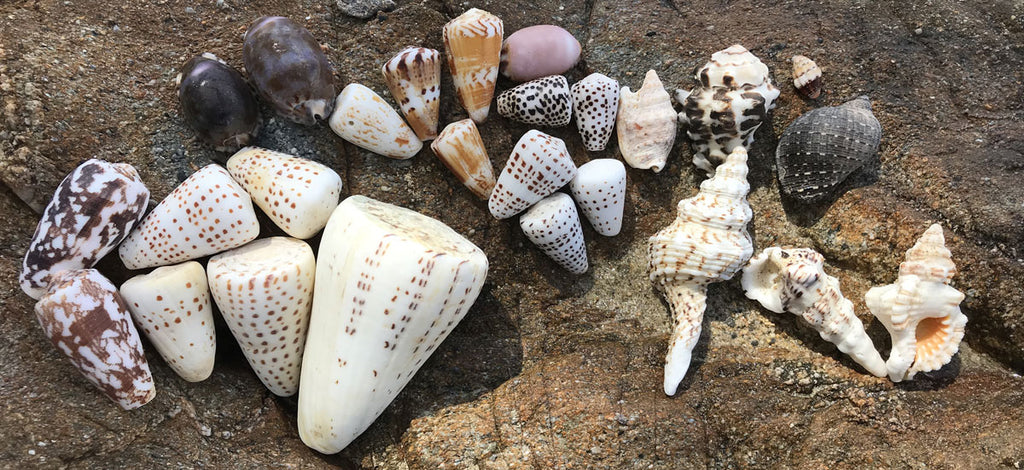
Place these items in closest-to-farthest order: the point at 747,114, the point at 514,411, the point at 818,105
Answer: the point at 514,411, the point at 747,114, the point at 818,105

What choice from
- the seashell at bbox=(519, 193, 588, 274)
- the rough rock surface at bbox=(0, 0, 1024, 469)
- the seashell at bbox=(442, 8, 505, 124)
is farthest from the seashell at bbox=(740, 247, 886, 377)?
the seashell at bbox=(442, 8, 505, 124)

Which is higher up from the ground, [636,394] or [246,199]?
[246,199]

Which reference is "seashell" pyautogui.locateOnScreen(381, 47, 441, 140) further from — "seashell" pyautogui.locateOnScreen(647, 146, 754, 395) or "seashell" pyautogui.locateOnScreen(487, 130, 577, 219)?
"seashell" pyautogui.locateOnScreen(647, 146, 754, 395)

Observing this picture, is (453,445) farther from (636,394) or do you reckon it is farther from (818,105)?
(818,105)

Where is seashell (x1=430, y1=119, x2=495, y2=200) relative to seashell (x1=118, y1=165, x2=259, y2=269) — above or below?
below

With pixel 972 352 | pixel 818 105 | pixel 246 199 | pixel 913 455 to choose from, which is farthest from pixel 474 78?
pixel 972 352

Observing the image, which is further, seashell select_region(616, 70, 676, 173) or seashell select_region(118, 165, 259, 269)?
seashell select_region(616, 70, 676, 173)
